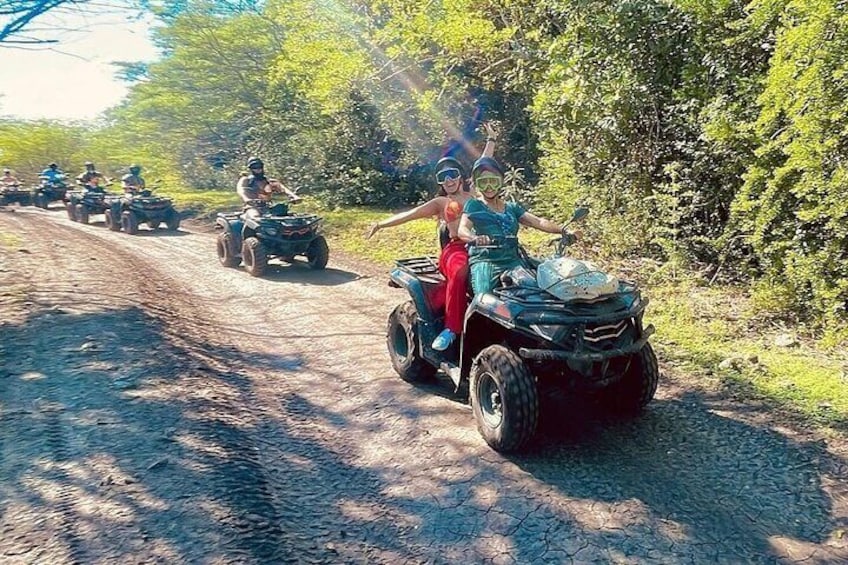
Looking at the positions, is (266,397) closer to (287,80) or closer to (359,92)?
(359,92)

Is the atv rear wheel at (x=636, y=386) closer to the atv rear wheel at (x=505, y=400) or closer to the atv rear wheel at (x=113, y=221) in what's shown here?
the atv rear wheel at (x=505, y=400)

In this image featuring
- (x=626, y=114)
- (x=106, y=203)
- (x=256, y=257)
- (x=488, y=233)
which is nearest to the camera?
(x=488, y=233)

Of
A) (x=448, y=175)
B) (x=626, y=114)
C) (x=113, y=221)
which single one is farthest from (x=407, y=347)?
(x=113, y=221)

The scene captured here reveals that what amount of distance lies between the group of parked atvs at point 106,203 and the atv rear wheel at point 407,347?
1181cm

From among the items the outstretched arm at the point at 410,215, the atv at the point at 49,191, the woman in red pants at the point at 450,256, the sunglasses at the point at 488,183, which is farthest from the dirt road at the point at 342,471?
the atv at the point at 49,191

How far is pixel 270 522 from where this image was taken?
3180 millimetres

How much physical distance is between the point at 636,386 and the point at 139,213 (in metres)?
13.9

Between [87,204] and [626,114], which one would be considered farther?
[87,204]

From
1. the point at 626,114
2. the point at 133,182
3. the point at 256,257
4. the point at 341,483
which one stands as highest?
the point at 626,114

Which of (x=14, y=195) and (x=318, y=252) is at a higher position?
(x=14, y=195)

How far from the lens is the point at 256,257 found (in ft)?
30.9

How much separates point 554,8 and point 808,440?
6891 millimetres

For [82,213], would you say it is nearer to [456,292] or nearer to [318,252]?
[318,252]

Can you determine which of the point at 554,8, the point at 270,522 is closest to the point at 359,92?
the point at 554,8
